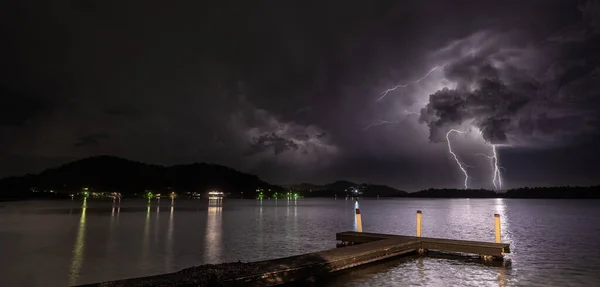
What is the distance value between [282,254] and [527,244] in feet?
60.4

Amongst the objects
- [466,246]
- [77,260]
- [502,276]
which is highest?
[466,246]

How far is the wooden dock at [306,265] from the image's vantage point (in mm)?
10719

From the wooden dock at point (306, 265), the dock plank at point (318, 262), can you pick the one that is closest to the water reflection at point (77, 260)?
the wooden dock at point (306, 265)

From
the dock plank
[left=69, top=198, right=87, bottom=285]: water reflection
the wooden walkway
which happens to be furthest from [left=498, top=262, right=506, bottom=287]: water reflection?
[left=69, top=198, right=87, bottom=285]: water reflection

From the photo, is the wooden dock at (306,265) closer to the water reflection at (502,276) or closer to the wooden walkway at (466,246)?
the wooden walkway at (466,246)

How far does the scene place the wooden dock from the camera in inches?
422

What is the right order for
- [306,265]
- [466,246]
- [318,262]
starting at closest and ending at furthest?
[306,265] < [318,262] < [466,246]

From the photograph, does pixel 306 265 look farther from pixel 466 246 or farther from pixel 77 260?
pixel 77 260

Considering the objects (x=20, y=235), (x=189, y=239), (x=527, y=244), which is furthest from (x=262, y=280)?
(x=20, y=235)

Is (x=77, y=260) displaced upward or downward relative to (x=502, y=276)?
downward

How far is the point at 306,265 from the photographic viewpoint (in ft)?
44.3

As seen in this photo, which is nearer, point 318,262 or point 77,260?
point 318,262

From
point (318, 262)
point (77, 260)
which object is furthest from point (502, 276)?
point (77, 260)

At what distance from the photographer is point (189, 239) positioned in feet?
100
